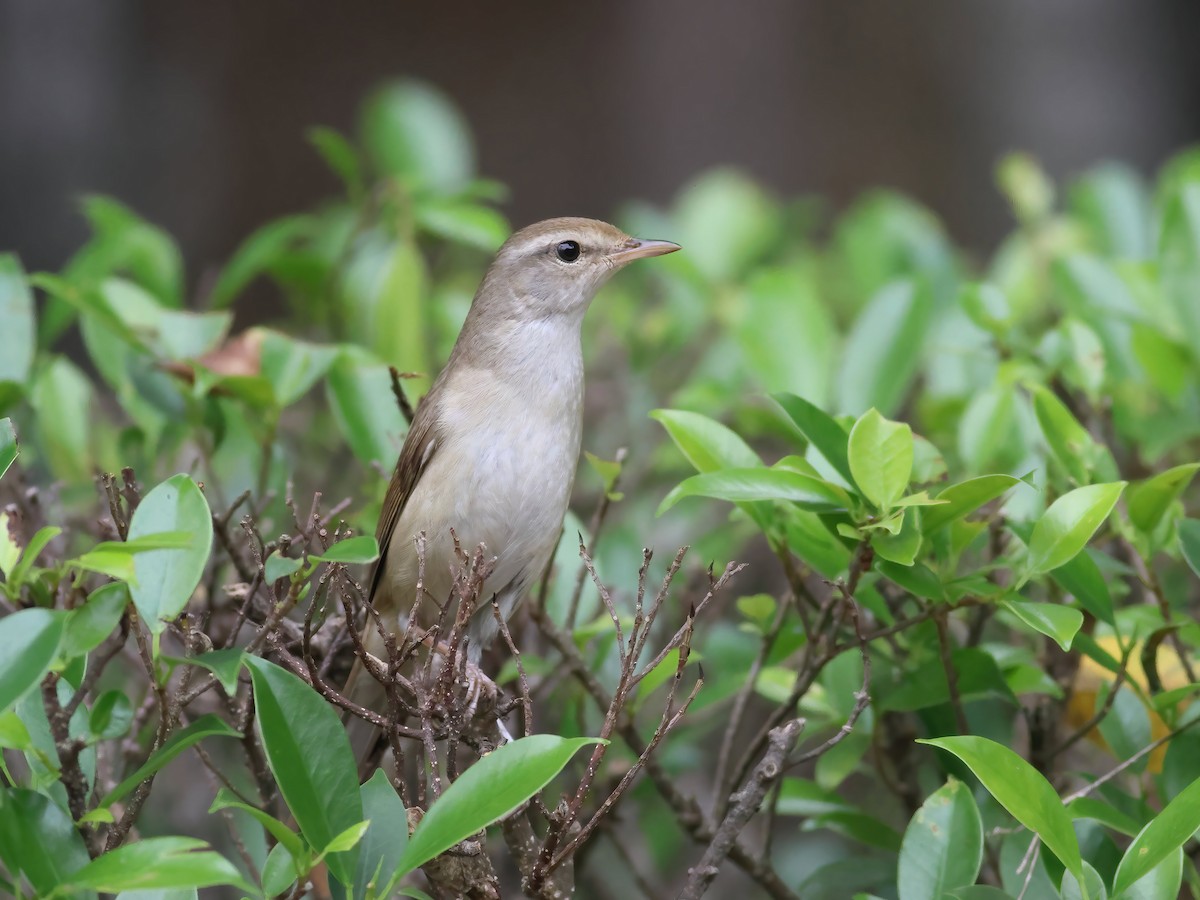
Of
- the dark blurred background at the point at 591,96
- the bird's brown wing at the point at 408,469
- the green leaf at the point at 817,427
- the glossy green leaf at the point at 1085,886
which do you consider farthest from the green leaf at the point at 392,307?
the dark blurred background at the point at 591,96

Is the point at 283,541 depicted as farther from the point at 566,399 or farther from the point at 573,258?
the point at 573,258

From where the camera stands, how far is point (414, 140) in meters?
3.97

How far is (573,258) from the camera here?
296 centimetres

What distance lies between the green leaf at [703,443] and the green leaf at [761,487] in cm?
23

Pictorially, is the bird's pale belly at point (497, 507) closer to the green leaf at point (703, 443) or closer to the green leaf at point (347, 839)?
the green leaf at point (703, 443)

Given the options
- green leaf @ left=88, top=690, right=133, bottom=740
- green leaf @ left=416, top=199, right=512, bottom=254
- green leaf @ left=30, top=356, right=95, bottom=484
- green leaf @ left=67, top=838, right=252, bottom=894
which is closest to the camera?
green leaf @ left=67, top=838, right=252, bottom=894

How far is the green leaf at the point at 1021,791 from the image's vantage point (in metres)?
→ 1.53

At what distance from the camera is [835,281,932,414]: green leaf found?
2748 mm

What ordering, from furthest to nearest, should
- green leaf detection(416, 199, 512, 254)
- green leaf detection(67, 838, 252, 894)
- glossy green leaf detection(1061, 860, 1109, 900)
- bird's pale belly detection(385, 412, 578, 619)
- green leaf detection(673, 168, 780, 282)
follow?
green leaf detection(673, 168, 780, 282) → green leaf detection(416, 199, 512, 254) → bird's pale belly detection(385, 412, 578, 619) → glossy green leaf detection(1061, 860, 1109, 900) → green leaf detection(67, 838, 252, 894)

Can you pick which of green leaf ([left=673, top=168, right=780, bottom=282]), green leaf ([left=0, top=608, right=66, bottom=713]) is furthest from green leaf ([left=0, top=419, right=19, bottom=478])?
green leaf ([left=673, top=168, right=780, bottom=282])

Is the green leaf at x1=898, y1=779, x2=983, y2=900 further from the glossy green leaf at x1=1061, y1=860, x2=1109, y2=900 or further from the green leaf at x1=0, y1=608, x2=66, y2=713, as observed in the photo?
the green leaf at x1=0, y1=608, x2=66, y2=713

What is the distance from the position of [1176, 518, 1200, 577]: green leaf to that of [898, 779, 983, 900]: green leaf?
525 millimetres

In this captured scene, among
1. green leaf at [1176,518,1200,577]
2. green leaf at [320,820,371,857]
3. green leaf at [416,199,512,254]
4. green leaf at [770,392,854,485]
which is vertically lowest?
green leaf at [320,820,371,857]

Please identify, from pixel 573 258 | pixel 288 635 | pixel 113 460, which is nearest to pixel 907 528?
pixel 288 635
